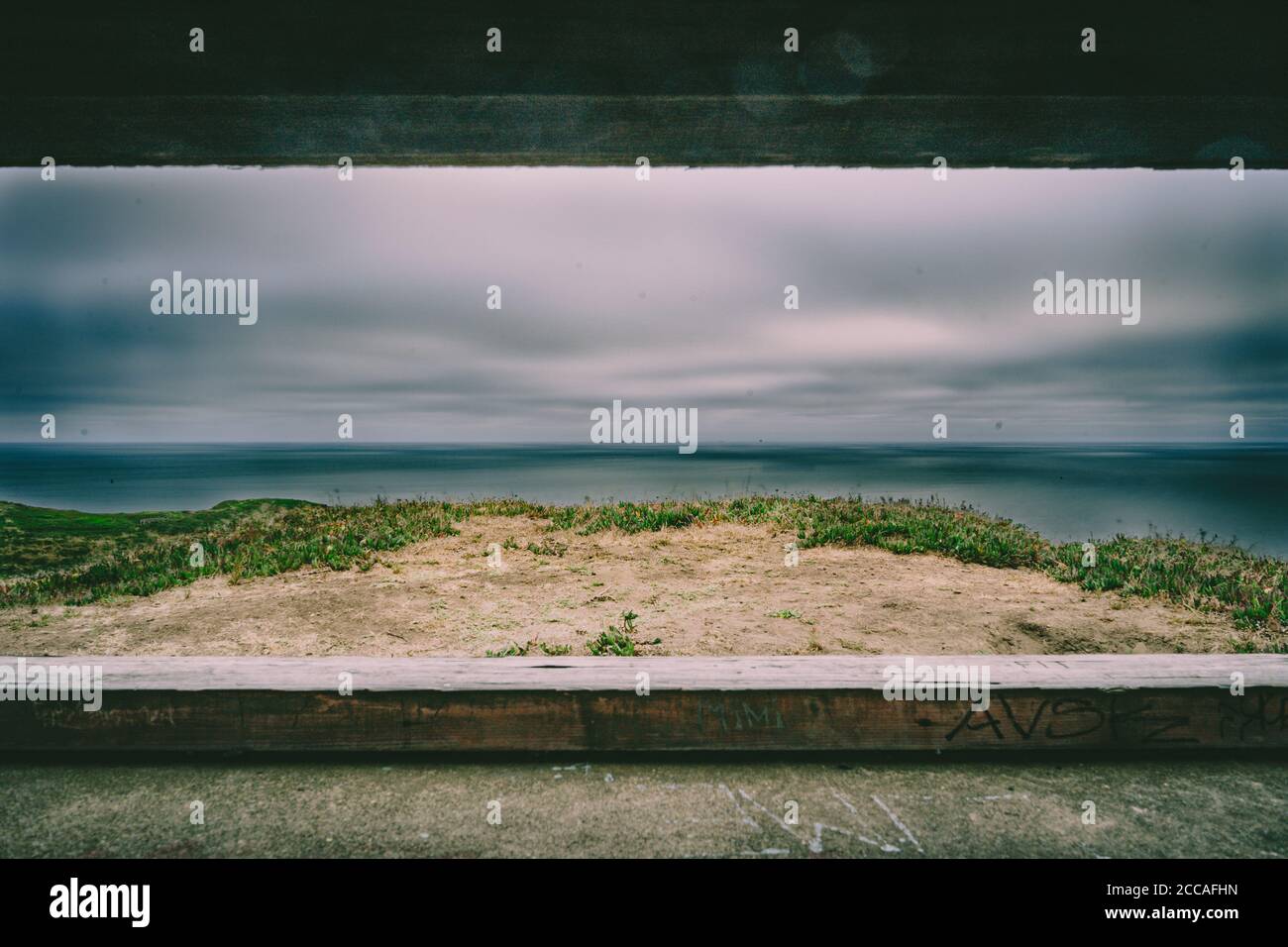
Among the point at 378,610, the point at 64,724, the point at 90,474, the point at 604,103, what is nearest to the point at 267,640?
the point at 378,610

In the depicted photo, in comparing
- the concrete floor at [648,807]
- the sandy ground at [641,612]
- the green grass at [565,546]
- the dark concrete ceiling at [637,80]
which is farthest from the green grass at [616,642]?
the dark concrete ceiling at [637,80]

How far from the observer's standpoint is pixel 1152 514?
2300cm

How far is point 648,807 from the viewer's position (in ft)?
7.88

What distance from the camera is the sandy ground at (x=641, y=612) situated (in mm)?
5184

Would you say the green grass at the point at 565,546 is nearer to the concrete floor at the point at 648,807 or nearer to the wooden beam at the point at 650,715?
the wooden beam at the point at 650,715

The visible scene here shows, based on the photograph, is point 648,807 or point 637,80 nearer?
point 648,807

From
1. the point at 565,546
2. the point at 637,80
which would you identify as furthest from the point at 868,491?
the point at 637,80

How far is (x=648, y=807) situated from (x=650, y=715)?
14.8 inches

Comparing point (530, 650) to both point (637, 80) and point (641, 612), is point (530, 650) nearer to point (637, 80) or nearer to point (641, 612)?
point (641, 612)

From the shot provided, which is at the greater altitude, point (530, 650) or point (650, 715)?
point (650, 715)

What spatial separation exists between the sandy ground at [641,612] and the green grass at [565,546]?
0.38 m

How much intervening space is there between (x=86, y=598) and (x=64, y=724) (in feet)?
17.4

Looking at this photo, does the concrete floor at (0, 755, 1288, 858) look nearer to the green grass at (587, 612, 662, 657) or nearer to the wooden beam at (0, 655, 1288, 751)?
the wooden beam at (0, 655, 1288, 751)
